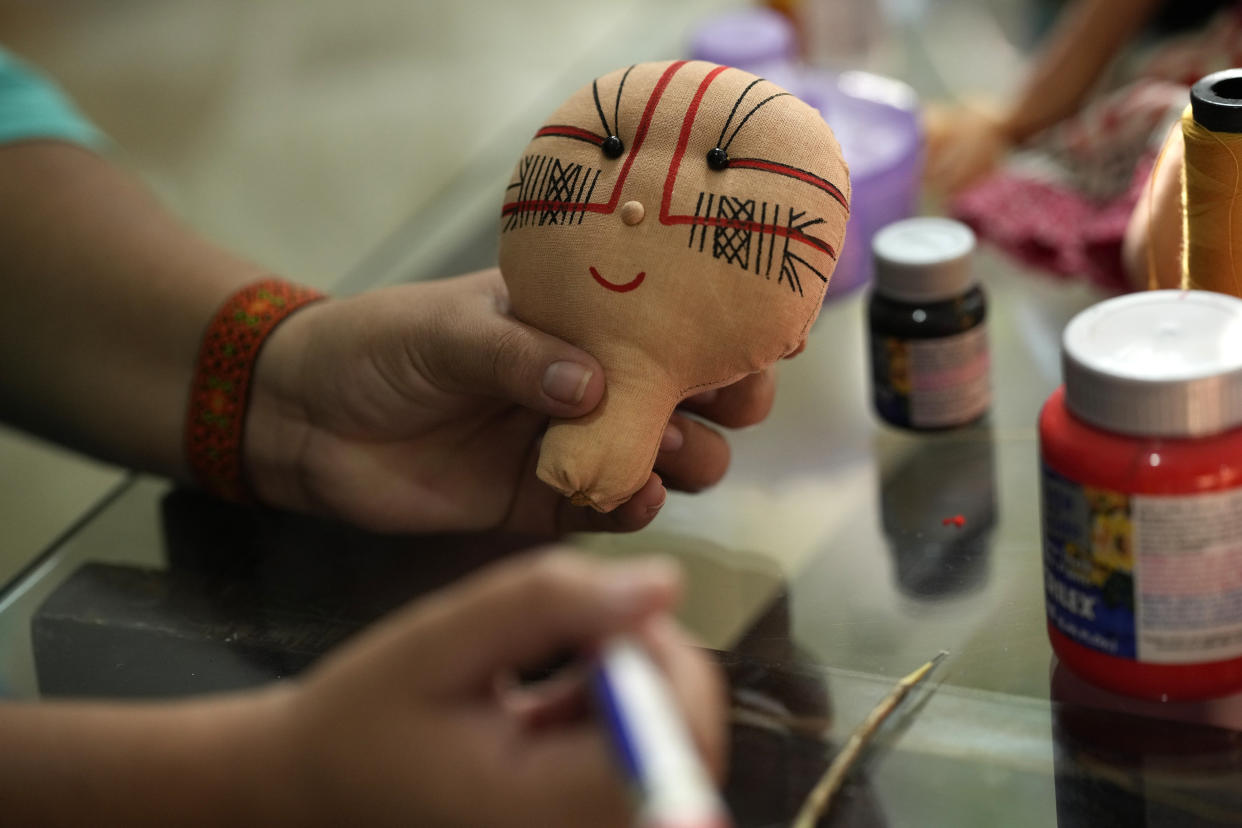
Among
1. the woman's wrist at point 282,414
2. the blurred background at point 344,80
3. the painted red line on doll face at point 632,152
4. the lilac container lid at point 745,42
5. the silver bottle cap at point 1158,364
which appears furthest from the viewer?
the blurred background at point 344,80

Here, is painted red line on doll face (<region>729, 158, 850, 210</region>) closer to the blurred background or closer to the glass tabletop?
the glass tabletop

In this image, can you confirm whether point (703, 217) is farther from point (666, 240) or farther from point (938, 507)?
point (938, 507)

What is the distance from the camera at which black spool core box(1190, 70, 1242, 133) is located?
507 millimetres

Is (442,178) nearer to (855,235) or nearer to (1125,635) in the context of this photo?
(855,235)

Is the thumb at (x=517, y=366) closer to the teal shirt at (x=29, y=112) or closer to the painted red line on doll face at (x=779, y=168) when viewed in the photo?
the painted red line on doll face at (x=779, y=168)

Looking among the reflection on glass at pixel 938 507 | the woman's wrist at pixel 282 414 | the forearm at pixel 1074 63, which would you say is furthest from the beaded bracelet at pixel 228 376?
the forearm at pixel 1074 63

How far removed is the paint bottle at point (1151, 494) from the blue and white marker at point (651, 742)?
0.20m

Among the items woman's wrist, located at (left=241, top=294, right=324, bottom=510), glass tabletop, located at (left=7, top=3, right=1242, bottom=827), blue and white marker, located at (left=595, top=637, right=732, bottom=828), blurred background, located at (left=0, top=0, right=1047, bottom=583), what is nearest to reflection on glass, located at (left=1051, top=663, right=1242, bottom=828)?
glass tabletop, located at (left=7, top=3, right=1242, bottom=827)

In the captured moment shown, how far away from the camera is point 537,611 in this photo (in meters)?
0.33

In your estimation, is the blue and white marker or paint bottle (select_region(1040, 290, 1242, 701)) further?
paint bottle (select_region(1040, 290, 1242, 701))

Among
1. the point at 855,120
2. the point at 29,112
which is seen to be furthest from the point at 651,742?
the point at 855,120

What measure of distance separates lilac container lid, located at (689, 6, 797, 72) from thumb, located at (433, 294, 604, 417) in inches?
19.5

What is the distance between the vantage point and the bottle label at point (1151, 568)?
0.44 m

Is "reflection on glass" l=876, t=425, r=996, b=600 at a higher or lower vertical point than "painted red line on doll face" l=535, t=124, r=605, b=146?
lower
